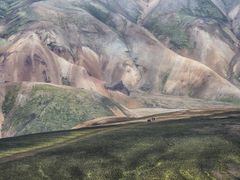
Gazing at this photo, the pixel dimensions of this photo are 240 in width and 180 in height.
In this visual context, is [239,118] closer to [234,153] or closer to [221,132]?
[221,132]

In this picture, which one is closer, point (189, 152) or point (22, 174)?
point (22, 174)

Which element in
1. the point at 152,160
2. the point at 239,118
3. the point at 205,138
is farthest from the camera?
the point at 239,118

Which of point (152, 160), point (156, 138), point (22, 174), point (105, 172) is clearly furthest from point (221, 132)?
point (22, 174)

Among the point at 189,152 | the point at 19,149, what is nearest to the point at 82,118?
the point at 19,149

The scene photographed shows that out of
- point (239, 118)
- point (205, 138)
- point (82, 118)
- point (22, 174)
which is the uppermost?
point (22, 174)

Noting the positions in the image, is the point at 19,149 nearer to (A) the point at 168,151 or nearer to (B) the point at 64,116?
(A) the point at 168,151

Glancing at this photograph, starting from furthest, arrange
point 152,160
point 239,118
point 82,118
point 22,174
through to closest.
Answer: point 82,118 < point 239,118 < point 152,160 < point 22,174

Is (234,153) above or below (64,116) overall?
above
